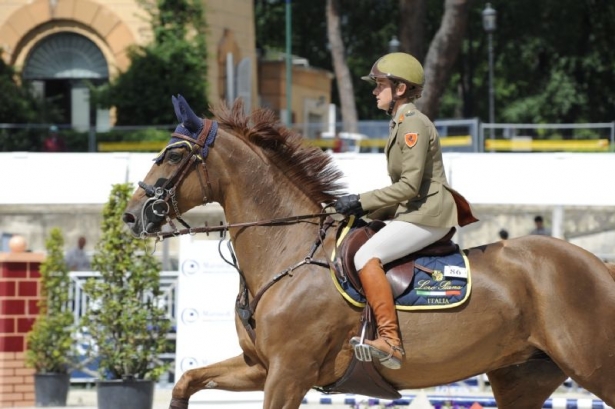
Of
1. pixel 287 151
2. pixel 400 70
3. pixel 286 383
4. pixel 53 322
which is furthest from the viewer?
pixel 53 322

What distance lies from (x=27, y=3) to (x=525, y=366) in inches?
873

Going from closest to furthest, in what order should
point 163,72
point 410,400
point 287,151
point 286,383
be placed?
point 286,383, point 287,151, point 410,400, point 163,72

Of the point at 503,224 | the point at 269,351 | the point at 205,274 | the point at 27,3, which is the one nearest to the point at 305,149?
the point at 269,351

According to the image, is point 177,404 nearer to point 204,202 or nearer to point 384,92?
point 204,202

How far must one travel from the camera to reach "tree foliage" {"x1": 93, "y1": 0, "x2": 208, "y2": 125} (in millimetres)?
24953

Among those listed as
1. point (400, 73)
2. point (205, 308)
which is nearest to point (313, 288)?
point (400, 73)

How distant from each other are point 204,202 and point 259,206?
344 mm

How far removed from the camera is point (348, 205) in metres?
6.96

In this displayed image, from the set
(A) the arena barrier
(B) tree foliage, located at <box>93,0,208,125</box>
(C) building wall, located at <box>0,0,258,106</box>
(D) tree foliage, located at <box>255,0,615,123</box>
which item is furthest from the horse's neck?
(D) tree foliage, located at <box>255,0,615,123</box>

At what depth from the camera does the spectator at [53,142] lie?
22.1 m

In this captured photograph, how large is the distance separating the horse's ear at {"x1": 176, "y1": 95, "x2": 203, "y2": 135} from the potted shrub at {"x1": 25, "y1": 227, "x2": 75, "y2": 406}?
17.7 feet

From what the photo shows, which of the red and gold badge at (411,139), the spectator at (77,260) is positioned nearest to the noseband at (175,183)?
the red and gold badge at (411,139)

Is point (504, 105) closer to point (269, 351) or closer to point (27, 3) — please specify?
point (27, 3)

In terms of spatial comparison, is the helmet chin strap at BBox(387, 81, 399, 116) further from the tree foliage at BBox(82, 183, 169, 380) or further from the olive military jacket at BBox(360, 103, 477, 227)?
the tree foliage at BBox(82, 183, 169, 380)
